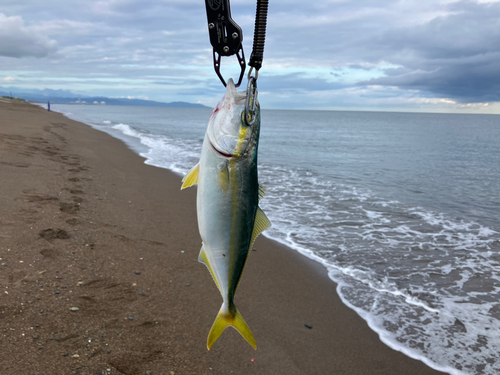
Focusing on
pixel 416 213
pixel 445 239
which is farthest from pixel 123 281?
pixel 416 213

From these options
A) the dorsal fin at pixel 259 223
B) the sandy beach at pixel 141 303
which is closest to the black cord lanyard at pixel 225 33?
the dorsal fin at pixel 259 223

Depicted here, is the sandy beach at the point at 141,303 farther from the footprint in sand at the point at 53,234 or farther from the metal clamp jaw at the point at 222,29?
the metal clamp jaw at the point at 222,29

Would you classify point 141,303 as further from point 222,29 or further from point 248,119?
point 222,29

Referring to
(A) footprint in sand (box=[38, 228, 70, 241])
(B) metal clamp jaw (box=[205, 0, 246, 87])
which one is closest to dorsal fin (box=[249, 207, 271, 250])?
(B) metal clamp jaw (box=[205, 0, 246, 87])

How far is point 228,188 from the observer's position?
2.17 metres

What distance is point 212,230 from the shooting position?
2240 mm

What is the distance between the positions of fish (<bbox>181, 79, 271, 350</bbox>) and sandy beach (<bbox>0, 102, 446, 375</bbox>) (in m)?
1.99

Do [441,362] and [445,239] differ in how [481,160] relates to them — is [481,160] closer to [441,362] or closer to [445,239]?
[445,239]

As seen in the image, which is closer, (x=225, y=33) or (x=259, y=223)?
(x=225, y=33)

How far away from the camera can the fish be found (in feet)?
6.87

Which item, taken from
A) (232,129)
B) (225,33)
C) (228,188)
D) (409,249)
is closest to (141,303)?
(228,188)

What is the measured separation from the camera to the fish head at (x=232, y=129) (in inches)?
81.9

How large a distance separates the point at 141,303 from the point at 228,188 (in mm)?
3222

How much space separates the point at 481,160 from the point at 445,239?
922 inches
